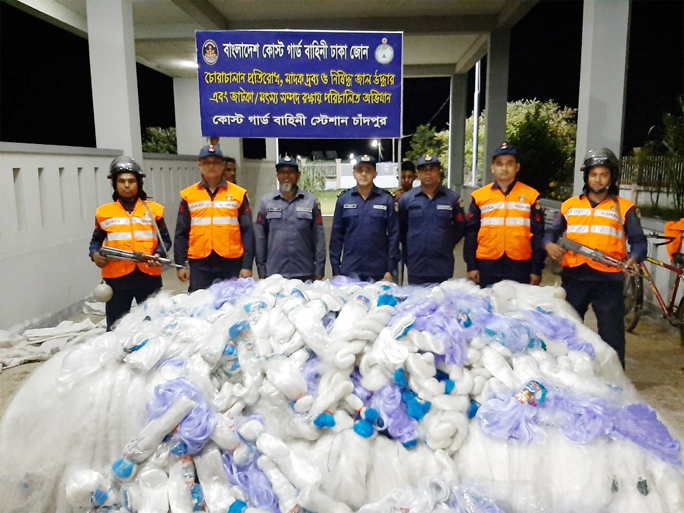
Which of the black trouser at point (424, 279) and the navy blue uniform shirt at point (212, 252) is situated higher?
the navy blue uniform shirt at point (212, 252)

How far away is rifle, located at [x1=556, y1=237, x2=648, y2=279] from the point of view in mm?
3162

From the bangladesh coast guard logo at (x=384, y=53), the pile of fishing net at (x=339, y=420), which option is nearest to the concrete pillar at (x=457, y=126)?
the bangladesh coast guard logo at (x=384, y=53)

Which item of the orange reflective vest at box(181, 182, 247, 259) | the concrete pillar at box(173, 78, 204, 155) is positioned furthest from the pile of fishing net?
the concrete pillar at box(173, 78, 204, 155)

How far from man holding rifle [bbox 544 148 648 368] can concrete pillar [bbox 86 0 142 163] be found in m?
4.92

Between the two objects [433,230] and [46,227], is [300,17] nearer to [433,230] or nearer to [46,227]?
[46,227]

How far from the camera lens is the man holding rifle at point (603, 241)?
325cm

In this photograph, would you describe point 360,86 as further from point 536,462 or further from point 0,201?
point 536,462

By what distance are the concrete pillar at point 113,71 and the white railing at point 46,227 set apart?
0.91 feet

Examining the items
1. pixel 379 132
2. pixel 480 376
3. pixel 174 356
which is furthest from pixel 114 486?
pixel 379 132

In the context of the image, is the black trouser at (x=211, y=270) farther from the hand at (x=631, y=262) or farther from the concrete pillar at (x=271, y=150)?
the concrete pillar at (x=271, y=150)

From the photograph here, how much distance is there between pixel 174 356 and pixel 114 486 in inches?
20.0

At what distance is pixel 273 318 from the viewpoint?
222cm

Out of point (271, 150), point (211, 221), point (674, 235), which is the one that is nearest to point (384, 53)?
point (211, 221)

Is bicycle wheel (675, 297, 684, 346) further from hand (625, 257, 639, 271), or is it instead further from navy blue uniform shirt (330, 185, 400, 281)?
navy blue uniform shirt (330, 185, 400, 281)
